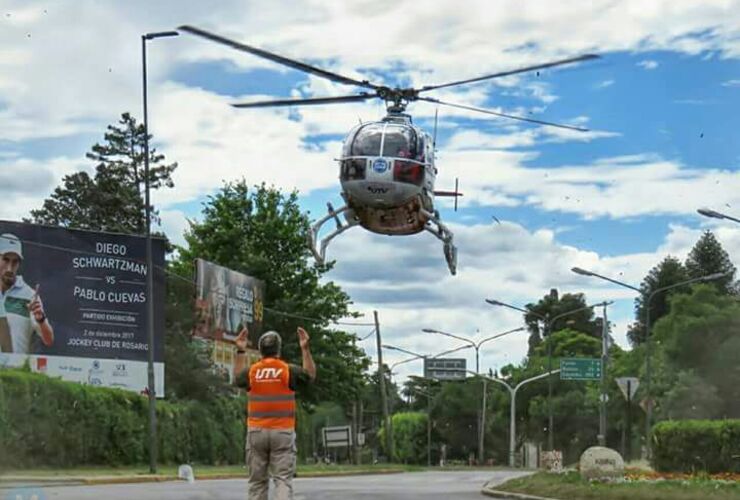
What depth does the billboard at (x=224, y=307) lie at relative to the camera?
5703 cm

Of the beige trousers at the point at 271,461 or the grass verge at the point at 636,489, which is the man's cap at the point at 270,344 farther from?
the grass verge at the point at 636,489

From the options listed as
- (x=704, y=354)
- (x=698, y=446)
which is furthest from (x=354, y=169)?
(x=704, y=354)

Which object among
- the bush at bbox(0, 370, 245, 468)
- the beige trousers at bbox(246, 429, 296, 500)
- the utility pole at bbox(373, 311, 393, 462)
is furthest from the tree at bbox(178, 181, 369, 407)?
the beige trousers at bbox(246, 429, 296, 500)

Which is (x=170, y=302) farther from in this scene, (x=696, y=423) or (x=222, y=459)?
(x=696, y=423)

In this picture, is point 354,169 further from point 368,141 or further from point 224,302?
point 224,302

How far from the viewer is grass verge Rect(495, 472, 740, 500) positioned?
20844 millimetres

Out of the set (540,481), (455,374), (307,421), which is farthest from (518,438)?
(540,481)

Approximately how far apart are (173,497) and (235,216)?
5521 centimetres

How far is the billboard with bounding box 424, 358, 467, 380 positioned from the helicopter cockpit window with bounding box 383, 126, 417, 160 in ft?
169

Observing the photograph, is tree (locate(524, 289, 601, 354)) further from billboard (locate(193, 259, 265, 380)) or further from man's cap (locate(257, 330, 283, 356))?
man's cap (locate(257, 330, 283, 356))

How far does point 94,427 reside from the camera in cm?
4262

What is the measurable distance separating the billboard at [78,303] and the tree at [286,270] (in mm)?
23039

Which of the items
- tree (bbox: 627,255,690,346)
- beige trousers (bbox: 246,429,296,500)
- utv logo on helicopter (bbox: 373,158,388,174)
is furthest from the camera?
tree (bbox: 627,255,690,346)

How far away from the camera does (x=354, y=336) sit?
250 feet
